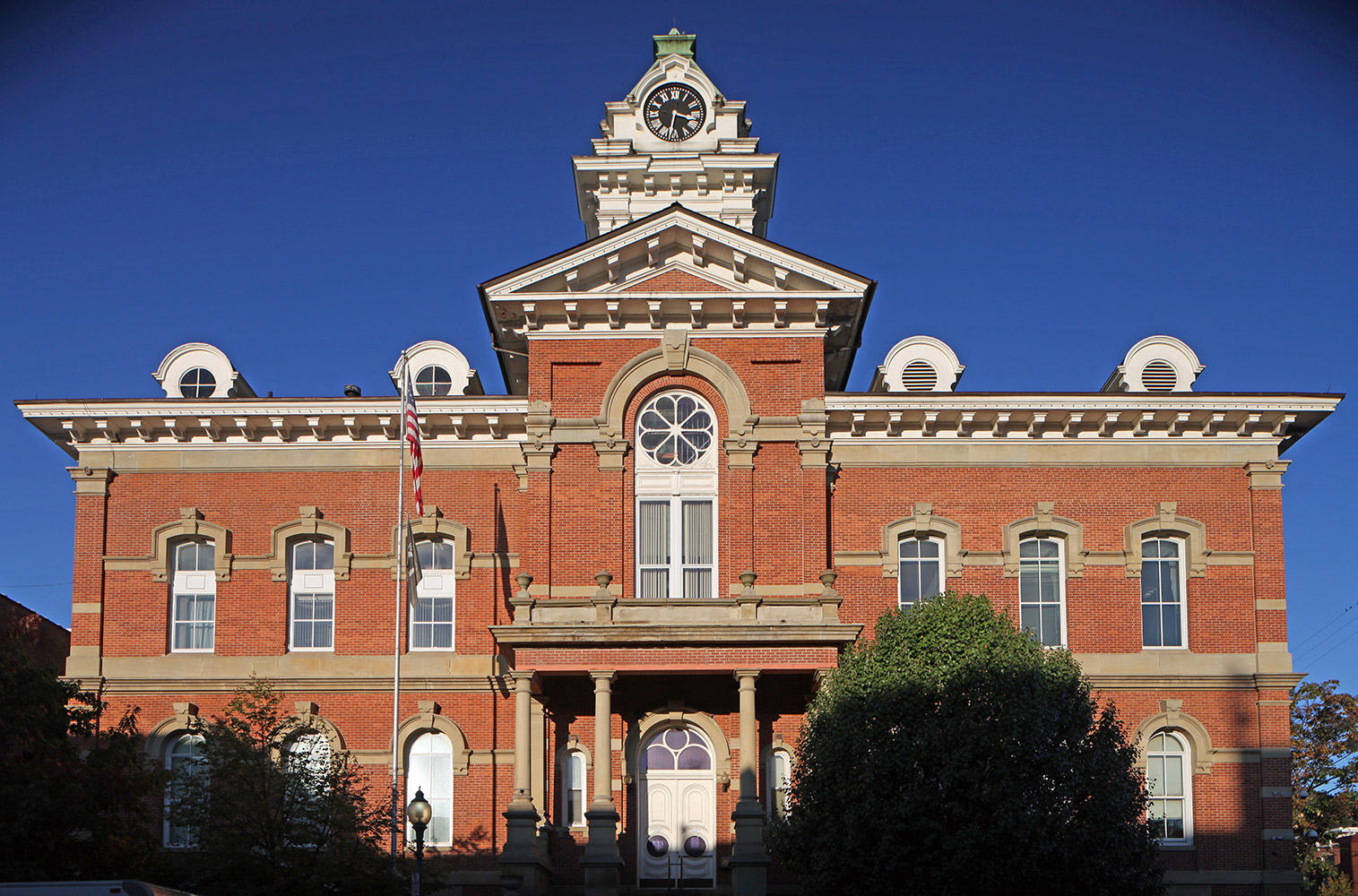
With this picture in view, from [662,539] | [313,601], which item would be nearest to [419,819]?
[662,539]

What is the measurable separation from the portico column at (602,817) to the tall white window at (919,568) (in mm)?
7303

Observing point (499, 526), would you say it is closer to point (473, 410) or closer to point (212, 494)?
point (473, 410)

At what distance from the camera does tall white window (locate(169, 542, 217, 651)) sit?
33312 millimetres

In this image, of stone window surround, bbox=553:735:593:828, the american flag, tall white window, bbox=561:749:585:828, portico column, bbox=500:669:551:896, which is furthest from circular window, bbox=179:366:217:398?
tall white window, bbox=561:749:585:828

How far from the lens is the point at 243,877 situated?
25672mm

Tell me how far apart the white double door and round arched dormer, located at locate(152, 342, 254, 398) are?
510 inches

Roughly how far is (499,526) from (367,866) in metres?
9.49

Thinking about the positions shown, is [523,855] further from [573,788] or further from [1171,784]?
[1171,784]

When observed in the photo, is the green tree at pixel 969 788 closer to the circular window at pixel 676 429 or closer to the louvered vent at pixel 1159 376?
the circular window at pixel 676 429

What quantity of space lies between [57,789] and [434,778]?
955cm

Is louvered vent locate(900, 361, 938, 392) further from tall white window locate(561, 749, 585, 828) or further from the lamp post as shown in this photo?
the lamp post

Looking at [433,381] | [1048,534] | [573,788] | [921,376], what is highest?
[921,376]

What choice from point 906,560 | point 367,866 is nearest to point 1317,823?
point 906,560

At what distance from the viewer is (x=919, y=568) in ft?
109
